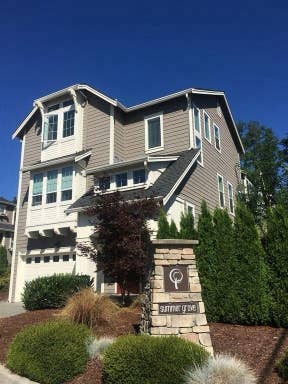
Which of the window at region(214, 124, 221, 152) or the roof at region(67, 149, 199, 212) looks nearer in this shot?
the roof at region(67, 149, 199, 212)

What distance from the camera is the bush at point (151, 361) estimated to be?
5539 mm

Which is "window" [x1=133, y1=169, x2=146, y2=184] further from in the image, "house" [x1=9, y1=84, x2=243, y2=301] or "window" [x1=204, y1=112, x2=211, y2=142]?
"window" [x1=204, y1=112, x2=211, y2=142]

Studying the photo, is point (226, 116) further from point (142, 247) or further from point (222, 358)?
point (222, 358)

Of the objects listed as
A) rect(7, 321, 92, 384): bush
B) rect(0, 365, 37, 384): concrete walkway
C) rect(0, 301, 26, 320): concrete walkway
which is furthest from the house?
rect(0, 365, 37, 384): concrete walkway

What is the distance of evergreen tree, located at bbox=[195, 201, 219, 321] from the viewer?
34.5ft

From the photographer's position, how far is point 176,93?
20000 mm

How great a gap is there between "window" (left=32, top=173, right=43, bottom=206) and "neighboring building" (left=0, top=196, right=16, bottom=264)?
63.6 feet

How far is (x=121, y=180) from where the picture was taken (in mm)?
18625

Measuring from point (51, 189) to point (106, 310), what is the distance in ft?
38.4

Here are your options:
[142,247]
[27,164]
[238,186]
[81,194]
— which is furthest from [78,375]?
[238,186]

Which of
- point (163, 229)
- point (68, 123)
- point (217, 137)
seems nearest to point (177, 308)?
point (163, 229)

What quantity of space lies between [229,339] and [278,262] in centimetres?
263

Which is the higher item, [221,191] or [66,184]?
[221,191]

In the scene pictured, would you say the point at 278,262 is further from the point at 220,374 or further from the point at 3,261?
the point at 3,261
